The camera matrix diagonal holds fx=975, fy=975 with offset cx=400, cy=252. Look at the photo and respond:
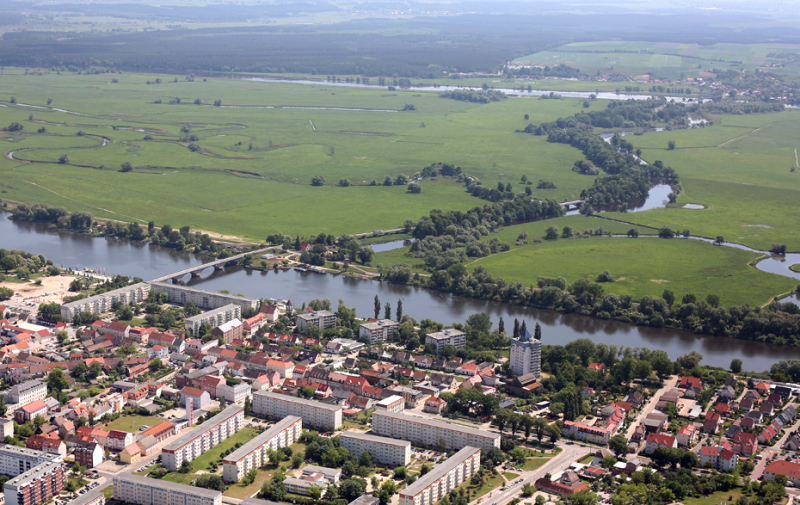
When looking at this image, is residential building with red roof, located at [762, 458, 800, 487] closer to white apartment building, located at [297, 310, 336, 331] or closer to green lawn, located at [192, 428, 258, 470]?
green lawn, located at [192, 428, 258, 470]

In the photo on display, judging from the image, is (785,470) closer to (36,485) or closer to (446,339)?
(446,339)

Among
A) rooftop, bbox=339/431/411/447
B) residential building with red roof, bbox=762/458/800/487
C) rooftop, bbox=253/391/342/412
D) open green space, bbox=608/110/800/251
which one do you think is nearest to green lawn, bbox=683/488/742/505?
residential building with red roof, bbox=762/458/800/487

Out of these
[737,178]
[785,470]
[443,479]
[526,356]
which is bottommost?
[443,479]

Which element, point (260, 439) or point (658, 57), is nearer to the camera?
point (260, 439)

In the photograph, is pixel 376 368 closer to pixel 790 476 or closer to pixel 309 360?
pixel 309 360

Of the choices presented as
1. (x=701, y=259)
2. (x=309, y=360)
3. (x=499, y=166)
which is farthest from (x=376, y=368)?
(x=499, y=166)

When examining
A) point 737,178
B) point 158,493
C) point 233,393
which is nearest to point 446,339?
point 233,393
